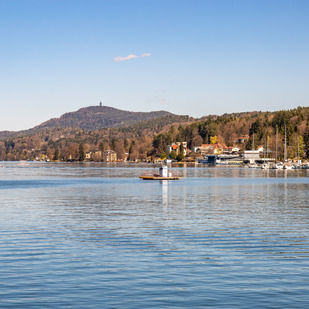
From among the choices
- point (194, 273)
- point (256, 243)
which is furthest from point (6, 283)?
point (256, 243)

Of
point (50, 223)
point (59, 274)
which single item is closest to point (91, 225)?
point (50, 223)

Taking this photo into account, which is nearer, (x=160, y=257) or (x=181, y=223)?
(x=160, y=257)

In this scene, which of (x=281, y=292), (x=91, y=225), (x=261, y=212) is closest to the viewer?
(x=281, y=292)

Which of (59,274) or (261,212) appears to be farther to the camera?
(261,212)

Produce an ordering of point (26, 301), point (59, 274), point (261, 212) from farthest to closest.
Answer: point (261, 212), point (59, 274), point (26, 301)

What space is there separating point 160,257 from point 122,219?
56.9ft

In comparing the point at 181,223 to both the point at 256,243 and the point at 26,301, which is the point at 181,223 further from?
the point at 26,301

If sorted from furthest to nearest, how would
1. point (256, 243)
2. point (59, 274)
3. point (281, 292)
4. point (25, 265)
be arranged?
1. point (256, 243)
2. point (25, 265)
3. point (59, 274)
4. point (281, 292)

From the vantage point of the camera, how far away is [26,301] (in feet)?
60.6

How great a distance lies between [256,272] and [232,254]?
14.3 feet

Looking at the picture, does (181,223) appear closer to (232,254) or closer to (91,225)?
(91,225)

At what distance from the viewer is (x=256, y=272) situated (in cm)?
2306

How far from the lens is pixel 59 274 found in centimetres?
2255

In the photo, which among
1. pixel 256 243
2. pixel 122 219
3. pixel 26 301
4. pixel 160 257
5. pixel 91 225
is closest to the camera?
pixel 26 301
